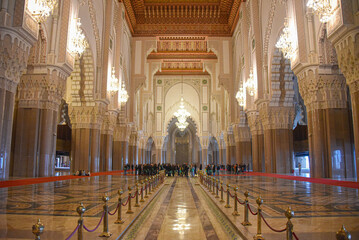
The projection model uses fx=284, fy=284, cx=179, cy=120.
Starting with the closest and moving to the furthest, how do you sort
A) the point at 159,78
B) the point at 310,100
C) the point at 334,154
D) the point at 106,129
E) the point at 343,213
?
the point at 343,213
the point at 334,154
the point at 310,100
the point at 106,129
the point at 159,78

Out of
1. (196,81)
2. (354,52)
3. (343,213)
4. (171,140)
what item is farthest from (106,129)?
(171,140)

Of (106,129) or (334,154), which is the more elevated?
(106,129)

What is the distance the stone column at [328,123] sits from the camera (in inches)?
315

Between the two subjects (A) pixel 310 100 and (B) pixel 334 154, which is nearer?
(B) pixel 334 154

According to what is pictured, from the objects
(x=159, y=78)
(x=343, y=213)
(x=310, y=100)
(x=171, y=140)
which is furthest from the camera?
(x=171, y=140)

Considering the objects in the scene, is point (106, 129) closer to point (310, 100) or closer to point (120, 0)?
point (120, 0)

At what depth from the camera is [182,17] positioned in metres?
17.9

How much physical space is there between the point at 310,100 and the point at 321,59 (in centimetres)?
124

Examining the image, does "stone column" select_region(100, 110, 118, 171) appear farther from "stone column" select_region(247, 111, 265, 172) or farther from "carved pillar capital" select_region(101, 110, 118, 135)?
"stone column" select_region(247, 111, 265, 172)

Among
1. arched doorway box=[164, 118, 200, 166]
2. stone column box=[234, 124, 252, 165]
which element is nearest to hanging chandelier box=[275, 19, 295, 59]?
stone column box=[234, 124, 252, 165]

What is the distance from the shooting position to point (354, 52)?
19.6 ft

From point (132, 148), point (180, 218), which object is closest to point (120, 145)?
point (132, 148)

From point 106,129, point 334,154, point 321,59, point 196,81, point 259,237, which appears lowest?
point 259,237

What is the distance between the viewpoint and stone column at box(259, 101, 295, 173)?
12031 millimetres
